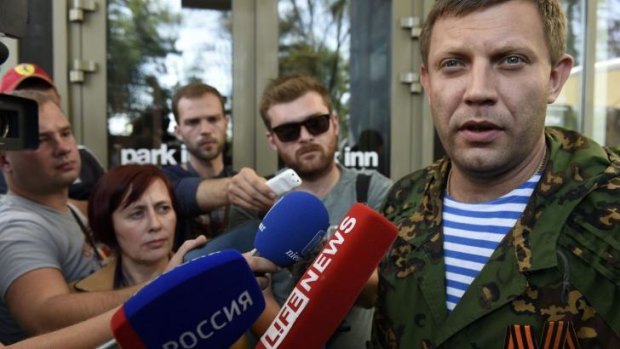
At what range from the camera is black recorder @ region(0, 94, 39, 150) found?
4.30 feet

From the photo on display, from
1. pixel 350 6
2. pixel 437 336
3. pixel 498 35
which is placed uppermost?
pixel 350 6

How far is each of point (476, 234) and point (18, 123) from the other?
1.12 meters

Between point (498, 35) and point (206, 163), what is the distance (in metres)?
1.71

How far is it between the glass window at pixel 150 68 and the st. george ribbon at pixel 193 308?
6.69 ft

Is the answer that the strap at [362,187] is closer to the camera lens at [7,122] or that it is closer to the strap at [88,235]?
the strap at [88,235]

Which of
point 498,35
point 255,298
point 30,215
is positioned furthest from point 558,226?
point 30,215

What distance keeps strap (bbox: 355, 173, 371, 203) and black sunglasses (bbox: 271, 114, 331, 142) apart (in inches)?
9.1

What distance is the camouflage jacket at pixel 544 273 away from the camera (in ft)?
3.31

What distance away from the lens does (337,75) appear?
9.68ft

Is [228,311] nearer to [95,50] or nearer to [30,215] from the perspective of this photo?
[30,215]

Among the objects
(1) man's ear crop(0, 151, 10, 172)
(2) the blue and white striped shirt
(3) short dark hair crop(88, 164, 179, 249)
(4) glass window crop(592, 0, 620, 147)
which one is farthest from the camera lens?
(4) glass window crop(592, 0, 620, 147)

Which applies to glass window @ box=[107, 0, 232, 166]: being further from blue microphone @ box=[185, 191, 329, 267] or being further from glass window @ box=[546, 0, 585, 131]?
glass window @ box=[546, 0, 585, 131]

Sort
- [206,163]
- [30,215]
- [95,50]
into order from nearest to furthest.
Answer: [30,215] < [206,163] < [95,50]

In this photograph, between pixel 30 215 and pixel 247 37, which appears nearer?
pixel 30 215
